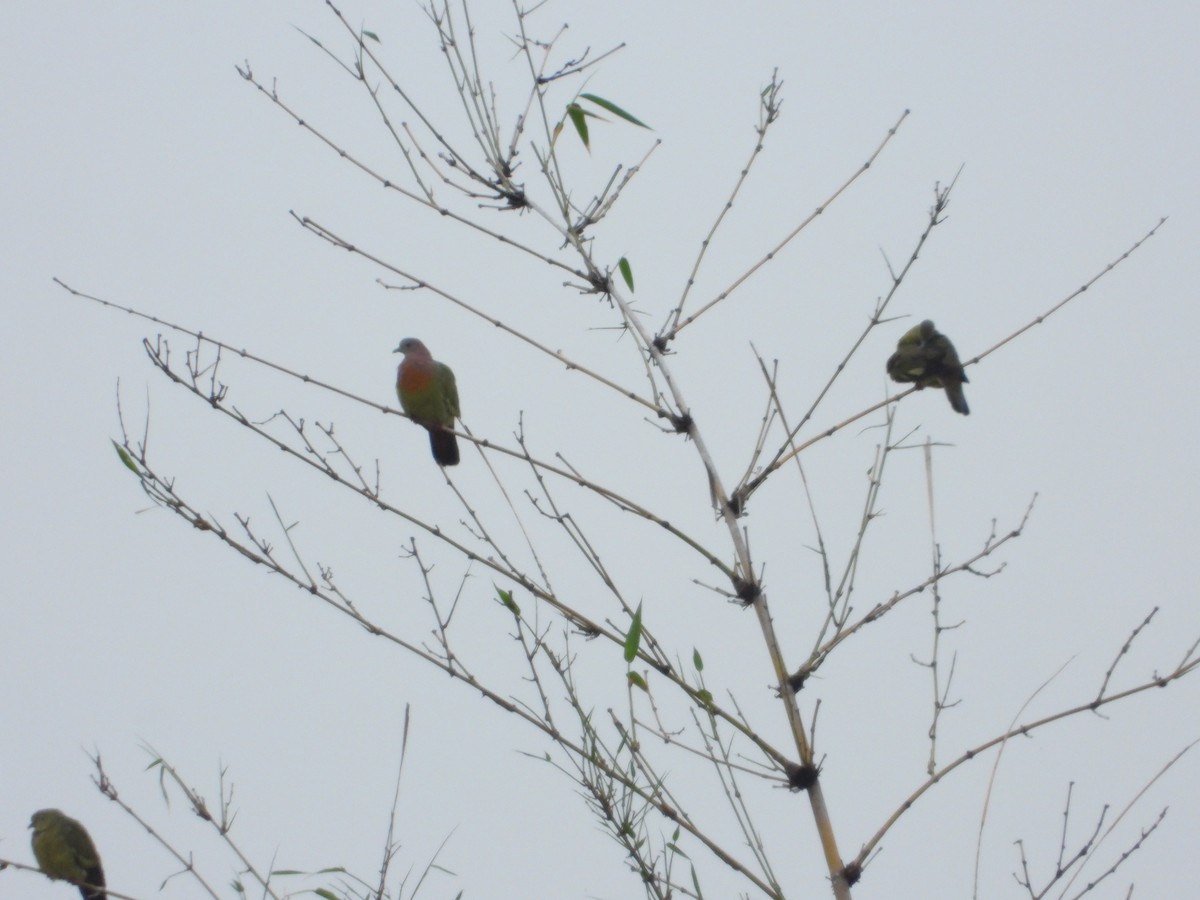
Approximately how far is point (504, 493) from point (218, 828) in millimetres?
867

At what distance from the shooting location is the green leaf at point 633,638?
247 centimetres

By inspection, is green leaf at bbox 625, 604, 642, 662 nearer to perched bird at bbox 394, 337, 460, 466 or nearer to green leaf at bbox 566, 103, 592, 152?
green leaf at bbox 566, 103, 592, 152

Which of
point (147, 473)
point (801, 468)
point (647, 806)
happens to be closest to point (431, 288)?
point (147, 473)

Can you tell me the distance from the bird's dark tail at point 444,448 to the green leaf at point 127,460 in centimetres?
387

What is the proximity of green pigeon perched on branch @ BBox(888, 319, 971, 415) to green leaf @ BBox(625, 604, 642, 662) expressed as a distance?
11.7ft

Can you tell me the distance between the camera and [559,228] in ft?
9.69

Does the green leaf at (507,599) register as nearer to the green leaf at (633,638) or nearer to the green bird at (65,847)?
the green leaf at (633,638)

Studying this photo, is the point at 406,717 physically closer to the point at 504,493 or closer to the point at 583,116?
the point at 504,493

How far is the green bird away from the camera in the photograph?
637 cm

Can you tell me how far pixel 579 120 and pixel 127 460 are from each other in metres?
1.27

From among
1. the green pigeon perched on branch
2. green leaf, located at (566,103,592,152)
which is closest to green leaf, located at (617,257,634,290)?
green leaf, located at (566,103,592,152)

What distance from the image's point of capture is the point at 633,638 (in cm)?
248

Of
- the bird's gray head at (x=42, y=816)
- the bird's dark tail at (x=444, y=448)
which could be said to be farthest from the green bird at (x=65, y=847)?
the bird's dark tail at (x=444, y=448)

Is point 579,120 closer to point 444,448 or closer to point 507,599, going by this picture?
point 507,599
